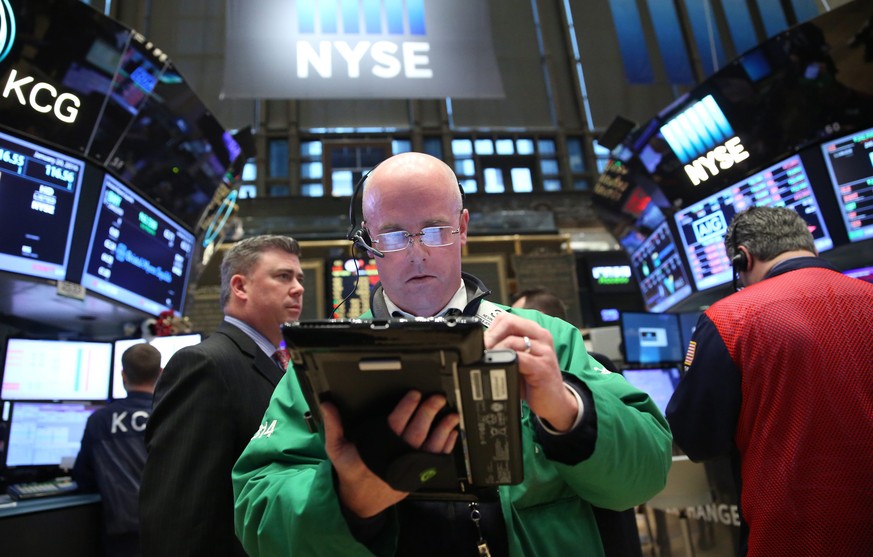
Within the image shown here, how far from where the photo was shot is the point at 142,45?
367 centimetres

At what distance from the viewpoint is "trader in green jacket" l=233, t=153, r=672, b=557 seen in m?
0.88

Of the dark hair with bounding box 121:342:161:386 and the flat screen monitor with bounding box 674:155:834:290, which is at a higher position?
the flat screen monitor with bounding box 674:155:834:290

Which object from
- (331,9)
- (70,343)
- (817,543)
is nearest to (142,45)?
(331,9)

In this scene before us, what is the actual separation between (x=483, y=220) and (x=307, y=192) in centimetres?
604

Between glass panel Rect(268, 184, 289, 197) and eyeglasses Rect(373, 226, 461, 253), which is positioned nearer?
eyeglasses Rect(373, 226, 461, 253)

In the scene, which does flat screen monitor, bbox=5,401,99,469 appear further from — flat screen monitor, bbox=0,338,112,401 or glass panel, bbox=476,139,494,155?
glass panel, bbox=476,139,494,155

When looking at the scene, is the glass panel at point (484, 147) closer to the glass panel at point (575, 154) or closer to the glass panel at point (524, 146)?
the glass panel at point (524, 146)

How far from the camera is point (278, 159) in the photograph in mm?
13594

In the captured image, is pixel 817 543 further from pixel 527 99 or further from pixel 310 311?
pixel 527 99

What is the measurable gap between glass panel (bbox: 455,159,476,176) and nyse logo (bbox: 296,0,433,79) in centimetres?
940

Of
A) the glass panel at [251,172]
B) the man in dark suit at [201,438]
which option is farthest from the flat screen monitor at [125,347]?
the glass panel at [251,172]

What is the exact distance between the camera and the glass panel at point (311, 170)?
44.5 feet

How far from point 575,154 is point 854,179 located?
1123 cm

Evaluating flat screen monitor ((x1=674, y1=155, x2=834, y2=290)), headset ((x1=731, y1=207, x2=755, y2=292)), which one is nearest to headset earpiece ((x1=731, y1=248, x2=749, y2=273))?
headset ((x1=731, y1=207, x2=755, y2=292))
